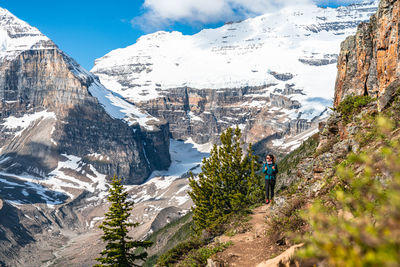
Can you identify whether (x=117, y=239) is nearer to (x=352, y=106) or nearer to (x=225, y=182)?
(x=225, y=182)

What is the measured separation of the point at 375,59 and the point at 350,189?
23033mm

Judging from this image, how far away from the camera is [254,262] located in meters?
12.9

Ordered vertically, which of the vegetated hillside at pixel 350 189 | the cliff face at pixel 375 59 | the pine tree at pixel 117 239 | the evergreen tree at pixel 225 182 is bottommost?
the pine tree at pixel 117 239

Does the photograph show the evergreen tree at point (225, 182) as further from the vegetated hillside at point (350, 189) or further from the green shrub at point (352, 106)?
the green shrub at point (352, 106)

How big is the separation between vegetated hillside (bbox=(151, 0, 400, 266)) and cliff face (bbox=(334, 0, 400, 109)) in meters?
0.08

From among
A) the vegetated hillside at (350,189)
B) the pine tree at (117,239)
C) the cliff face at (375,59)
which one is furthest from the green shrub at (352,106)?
the pine tree at (117,239)

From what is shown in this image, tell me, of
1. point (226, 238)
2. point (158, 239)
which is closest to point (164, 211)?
point (158, 239)

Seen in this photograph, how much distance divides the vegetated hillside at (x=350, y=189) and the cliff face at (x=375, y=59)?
83 millimetres

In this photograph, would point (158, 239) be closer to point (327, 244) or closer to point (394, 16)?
point (394, 16)

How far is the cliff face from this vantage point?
24.9 meters

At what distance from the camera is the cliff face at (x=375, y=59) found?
24.9 meters

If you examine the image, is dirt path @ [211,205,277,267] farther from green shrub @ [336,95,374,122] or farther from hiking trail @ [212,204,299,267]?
green shrub @ [336,95,374,122]

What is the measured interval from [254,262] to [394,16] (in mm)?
23440

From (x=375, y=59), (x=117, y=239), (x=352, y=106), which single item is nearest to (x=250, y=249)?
(x=352, y=106)
